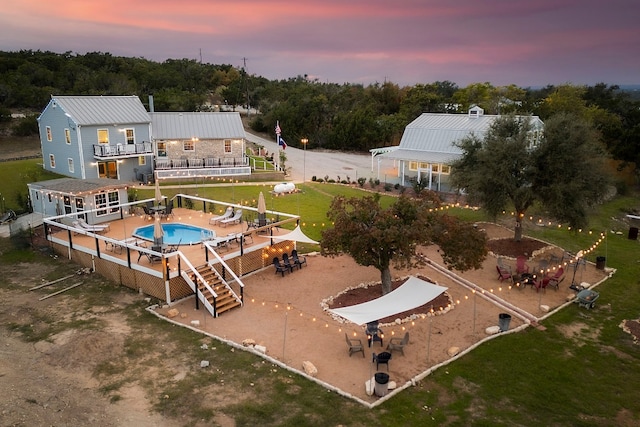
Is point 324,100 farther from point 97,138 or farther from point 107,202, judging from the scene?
point 107,202

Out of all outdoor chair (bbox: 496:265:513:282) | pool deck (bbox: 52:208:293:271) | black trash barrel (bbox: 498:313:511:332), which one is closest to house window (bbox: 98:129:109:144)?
pool deck (bbox: 52:208:293:271)

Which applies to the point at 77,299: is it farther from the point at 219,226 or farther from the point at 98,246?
the point at 219,226

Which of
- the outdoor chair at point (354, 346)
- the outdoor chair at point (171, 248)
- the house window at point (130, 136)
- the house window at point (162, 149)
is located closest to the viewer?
the outdoor chair at point (354, 346)

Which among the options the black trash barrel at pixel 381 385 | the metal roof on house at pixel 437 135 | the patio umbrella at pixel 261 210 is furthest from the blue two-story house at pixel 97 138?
the black trash barrel at pixel 381 385

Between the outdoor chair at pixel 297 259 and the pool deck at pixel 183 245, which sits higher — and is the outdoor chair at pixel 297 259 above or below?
below

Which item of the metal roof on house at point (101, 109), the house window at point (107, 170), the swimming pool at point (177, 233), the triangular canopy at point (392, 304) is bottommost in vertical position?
the triangular canopy at point (392, 304)

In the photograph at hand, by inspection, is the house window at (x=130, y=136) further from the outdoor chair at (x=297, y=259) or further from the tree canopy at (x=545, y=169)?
the tree canopy at (x=545, y=169)

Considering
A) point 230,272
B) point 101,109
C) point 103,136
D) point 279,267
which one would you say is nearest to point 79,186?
point 230,272
